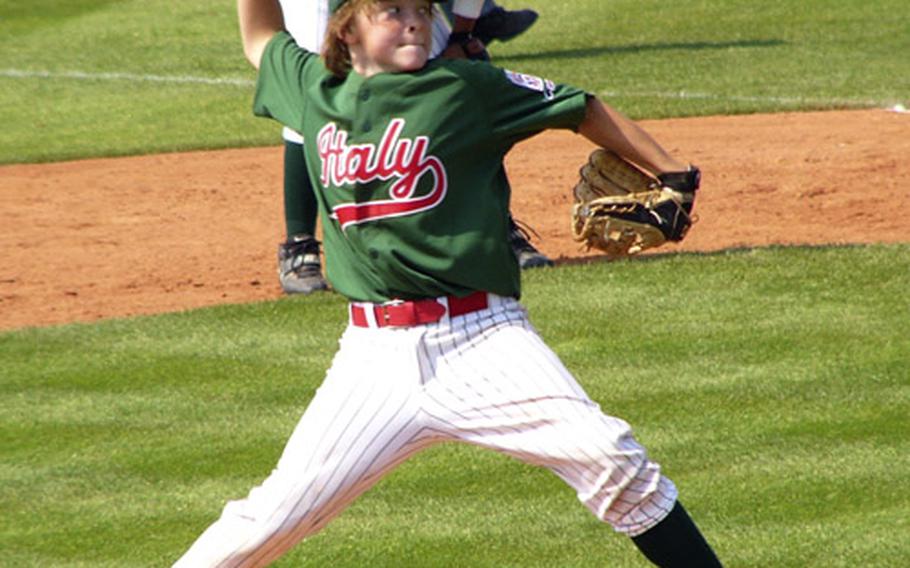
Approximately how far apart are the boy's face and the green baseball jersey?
3cm

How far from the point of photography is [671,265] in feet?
23.9

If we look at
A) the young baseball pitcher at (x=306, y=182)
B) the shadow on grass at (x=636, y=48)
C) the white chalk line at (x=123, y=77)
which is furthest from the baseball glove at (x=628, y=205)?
the shadow on grass at (x=636, y=48)

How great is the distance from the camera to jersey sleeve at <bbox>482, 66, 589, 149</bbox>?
3.59m

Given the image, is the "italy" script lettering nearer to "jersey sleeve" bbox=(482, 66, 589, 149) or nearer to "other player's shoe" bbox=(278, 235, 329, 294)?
→ "jersey sleeve" bbox=(482, 66, 589, 149)

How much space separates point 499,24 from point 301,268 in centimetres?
241

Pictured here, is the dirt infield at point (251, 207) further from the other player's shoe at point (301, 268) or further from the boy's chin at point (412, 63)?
the boy's chin at point (412, 63)

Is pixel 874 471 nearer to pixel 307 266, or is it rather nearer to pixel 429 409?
pixel 429 409

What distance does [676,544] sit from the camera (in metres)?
3.47

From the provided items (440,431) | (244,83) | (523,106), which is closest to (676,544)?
(440,431)

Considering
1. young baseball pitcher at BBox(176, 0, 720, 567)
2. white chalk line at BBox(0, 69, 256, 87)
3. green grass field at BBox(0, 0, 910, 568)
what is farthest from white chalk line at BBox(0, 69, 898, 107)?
young baseball pitcher at BBox(176, 0, 720, 567)

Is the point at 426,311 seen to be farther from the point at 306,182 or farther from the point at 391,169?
the point at 306,182

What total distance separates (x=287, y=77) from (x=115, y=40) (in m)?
12.4

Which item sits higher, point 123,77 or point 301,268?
point 301,268

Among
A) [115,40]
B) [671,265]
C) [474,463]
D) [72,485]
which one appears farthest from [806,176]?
[115,40]
